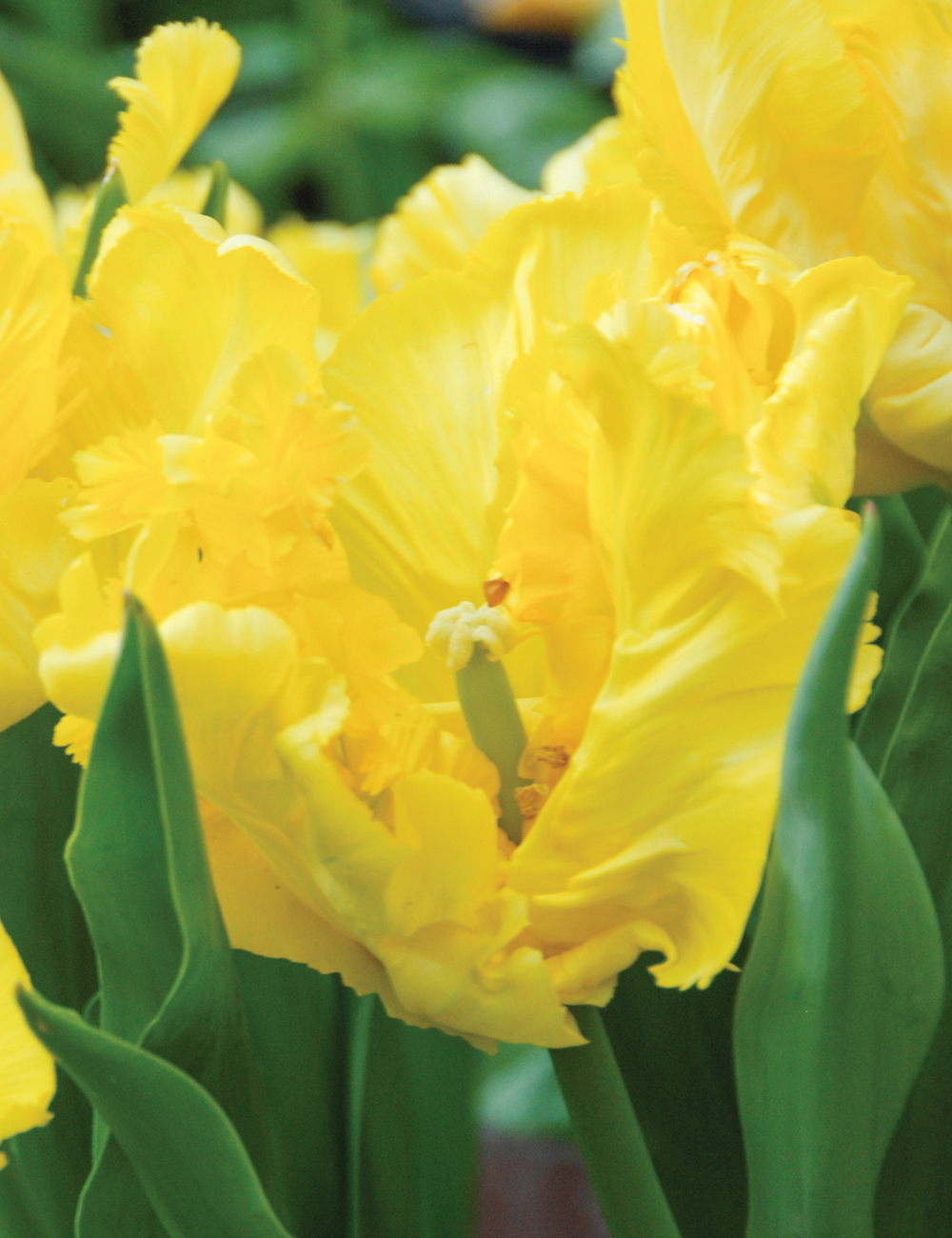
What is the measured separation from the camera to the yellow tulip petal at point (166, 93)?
27 cm

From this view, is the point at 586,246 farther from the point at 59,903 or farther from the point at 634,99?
the point at 59,903

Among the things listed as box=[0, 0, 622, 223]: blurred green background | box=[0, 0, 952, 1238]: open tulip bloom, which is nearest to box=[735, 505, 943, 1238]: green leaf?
box=[0, 0, 952, 1238]: open tulip bloom

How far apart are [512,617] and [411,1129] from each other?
0.17m

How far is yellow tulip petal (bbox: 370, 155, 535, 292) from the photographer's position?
0.33 metres

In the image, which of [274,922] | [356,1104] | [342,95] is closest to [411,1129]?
[356,1104]

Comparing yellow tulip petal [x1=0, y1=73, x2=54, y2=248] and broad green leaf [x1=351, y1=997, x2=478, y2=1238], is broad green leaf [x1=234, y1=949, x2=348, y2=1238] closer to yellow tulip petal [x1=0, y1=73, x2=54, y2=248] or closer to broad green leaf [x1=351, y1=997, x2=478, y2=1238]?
broad green leaf [x1=351, y1=997, x2=478, y2=1238]

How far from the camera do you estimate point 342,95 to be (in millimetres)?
1543

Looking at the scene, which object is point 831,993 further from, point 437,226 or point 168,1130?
point 437,226

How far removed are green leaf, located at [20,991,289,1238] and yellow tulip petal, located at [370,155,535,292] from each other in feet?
0.66

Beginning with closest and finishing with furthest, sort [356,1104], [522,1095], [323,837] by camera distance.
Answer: [323,837] < [356,1104] < [522,1095]

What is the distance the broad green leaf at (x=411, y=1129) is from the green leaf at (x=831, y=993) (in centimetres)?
10

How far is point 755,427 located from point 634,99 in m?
0.09

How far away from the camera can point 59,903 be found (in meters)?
0.29

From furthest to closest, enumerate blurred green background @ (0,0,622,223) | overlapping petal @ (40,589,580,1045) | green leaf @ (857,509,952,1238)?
blurred green background @ (0,0,622,223) → green leaf @ (857,509,952,1238) → overlapping petal @ (40,589,580,1045)
